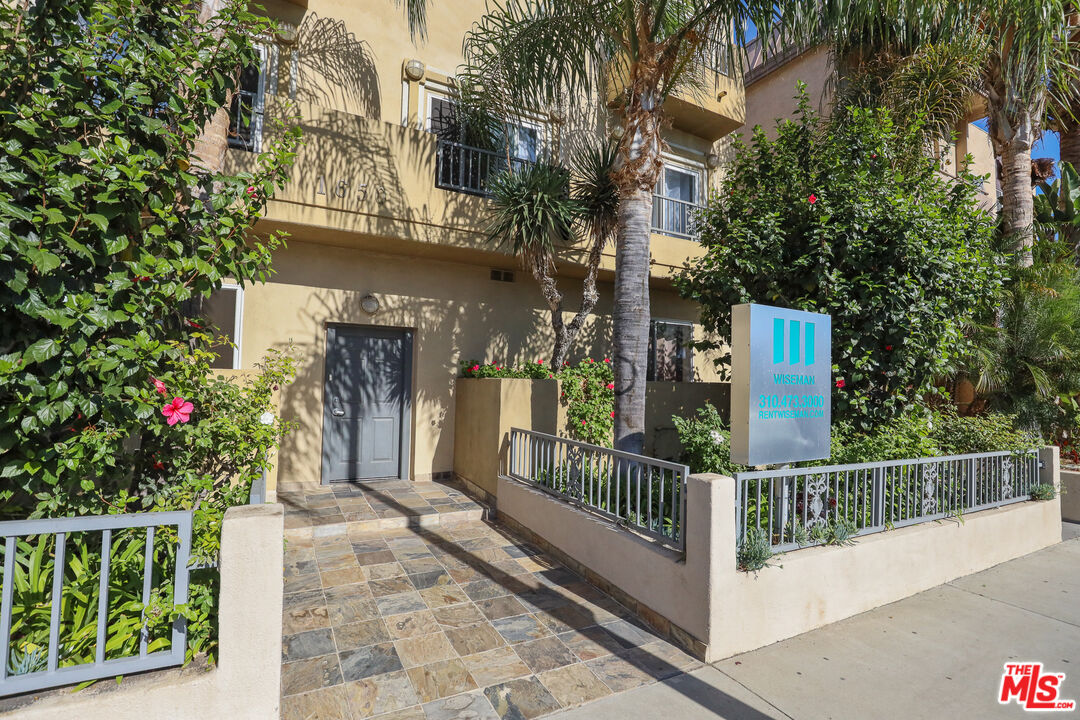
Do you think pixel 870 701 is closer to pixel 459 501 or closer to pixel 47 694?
pixel 47 694

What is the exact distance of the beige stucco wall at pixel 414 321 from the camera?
679cm

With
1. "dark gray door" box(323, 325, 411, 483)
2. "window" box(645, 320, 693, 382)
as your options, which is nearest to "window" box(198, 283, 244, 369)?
"dark gray door" box(323, 325, 411, 483)

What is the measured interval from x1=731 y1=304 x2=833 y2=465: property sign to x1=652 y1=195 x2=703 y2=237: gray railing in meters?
5.31

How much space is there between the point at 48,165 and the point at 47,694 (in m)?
2.23

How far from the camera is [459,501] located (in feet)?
21.0

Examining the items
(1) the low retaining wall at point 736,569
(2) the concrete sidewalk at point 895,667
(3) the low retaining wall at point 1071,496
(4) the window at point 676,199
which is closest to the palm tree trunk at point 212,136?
(1) the low retaining wall at point 736,569

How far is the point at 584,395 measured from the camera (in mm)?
6879

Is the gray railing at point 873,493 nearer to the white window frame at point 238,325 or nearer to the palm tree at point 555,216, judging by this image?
the palm tree at point 555,216

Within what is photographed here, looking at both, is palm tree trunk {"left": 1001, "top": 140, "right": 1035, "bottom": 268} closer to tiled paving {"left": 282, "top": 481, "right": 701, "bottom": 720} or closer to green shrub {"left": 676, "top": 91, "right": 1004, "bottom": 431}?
green shrub {"left": 676, "top": 91, "right": 1004, "bottom": 431}

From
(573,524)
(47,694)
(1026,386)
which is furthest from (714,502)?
(1026,386)

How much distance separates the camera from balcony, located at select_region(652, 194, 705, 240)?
9203mm

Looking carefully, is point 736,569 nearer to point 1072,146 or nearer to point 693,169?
point 693,169

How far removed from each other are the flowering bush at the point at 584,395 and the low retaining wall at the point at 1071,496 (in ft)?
20.4

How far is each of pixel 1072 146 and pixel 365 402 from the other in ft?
43.4
